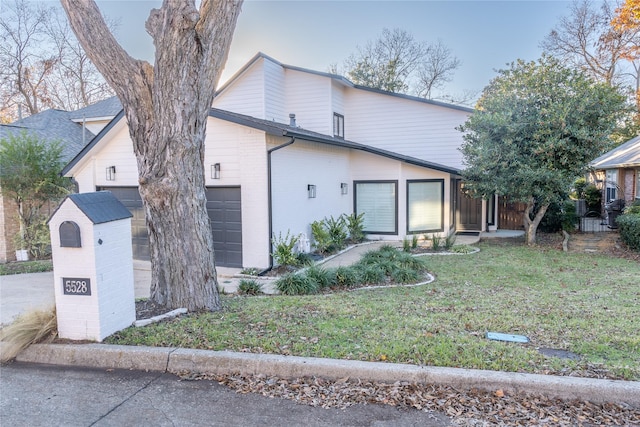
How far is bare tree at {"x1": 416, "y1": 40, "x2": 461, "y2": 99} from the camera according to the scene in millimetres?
31828

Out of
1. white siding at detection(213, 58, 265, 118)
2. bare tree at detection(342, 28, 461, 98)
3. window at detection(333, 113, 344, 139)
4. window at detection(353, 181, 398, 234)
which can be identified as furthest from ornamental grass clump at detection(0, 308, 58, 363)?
bare tree at detection(342, 28, 461, 98)

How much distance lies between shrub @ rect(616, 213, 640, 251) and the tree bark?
39.4 feet

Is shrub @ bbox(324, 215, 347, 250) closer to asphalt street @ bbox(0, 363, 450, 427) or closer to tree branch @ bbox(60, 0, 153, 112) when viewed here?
tree branch @ bbox(60, 0, 153, 112)

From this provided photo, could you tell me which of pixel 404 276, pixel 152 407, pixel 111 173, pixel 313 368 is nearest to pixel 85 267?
pixel 152 407

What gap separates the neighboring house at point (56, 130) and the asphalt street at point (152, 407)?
10822 millimetres

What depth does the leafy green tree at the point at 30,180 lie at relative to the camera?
11.5m

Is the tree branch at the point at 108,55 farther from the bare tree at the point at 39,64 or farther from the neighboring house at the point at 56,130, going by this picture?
the bare tree at the point at 39,64

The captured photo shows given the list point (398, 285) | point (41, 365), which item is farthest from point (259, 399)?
point (398, 285)

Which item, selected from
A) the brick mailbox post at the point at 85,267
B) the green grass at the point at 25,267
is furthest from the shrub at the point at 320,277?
the green grass at the point at 25,267

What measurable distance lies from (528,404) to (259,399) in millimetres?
→ 2139

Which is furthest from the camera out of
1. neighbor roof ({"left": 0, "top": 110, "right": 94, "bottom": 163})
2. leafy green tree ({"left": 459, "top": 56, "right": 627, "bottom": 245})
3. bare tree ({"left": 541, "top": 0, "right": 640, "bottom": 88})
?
bare tree ({"left": 541, "top": 0, "right": 640, "bottom": 88})

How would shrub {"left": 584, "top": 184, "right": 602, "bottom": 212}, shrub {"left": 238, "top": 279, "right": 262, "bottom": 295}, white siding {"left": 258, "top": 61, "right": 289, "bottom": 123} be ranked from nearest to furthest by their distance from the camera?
shrub {"left": 238, "top": 279, "right": 262, "bottom": 295} < white siding {"left": 258, "top": 61, "right": 289, "bottom": 123} < shrub {"left": 584, "top": 184, "right": 602, "bottom": 212}

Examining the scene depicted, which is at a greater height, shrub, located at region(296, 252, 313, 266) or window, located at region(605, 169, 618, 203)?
window, located at region(605, 169, 618, 203)

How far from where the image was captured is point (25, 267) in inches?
428
